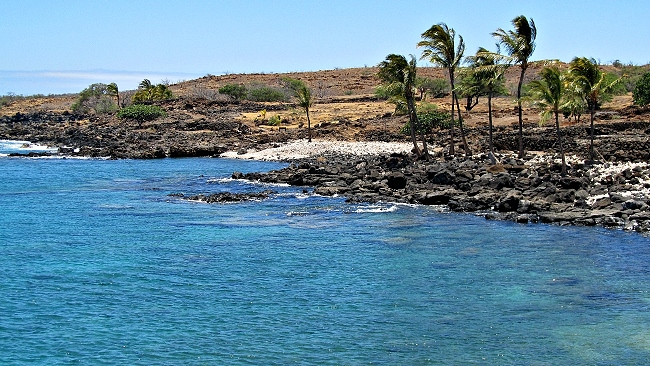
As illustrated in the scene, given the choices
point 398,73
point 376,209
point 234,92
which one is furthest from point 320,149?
point 234,92

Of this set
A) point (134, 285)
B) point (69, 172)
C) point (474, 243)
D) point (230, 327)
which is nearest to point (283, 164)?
point (69, 172)

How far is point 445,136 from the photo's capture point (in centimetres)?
6381

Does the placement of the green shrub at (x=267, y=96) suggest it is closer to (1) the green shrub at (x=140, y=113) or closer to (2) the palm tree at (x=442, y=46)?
(1) the green shrub at (x=140, y=113)

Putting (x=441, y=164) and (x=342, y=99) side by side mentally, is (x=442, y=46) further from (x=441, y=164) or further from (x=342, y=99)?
(x=342, y=99)

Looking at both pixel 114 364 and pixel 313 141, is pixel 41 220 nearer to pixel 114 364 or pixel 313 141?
pixel 114 364

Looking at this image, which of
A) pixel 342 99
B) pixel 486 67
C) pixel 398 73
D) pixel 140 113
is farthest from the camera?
pixel 342 99

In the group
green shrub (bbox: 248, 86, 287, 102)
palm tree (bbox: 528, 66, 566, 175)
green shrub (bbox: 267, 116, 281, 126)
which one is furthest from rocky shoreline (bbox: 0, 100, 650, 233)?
green shrub (bbox: 248, 86, 287, 102)

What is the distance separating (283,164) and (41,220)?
1063 inches

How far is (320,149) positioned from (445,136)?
11481 millimetres

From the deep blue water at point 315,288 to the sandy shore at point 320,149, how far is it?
24093 mm

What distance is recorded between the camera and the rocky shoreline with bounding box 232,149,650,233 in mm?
31484

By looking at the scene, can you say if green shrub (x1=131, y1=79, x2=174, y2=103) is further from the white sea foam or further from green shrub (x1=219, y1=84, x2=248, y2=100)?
the white sea foam

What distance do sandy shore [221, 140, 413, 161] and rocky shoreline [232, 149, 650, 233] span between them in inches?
429

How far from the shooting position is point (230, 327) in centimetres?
1833
